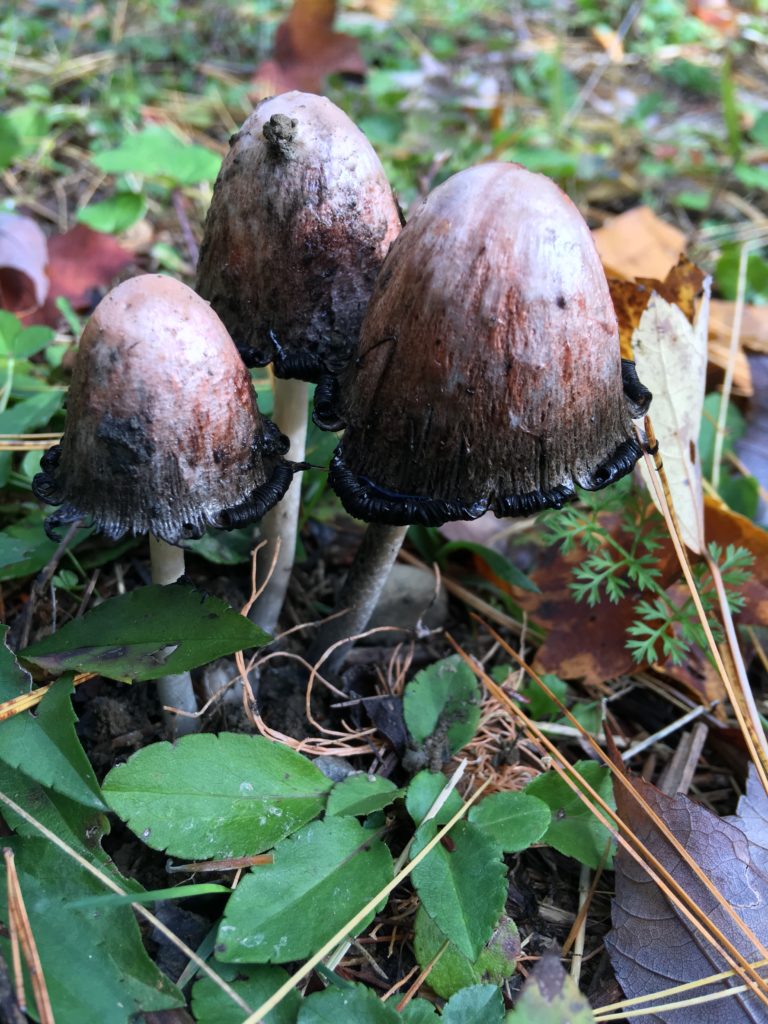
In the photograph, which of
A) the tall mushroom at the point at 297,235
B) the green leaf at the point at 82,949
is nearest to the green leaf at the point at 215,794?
the green leaf at the point at 82,949

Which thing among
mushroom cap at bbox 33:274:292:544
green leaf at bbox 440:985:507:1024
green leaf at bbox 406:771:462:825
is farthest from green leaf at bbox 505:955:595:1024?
mushroom cap at bbox 33:274:292:544

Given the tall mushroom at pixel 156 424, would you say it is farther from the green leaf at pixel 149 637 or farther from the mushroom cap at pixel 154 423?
the green leaf at pixel 149 637

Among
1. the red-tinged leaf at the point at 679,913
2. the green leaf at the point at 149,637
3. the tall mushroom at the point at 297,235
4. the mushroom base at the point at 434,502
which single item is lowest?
the red-tinged leaf at the point at 679,913

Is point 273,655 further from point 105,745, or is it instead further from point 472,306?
point 472,306

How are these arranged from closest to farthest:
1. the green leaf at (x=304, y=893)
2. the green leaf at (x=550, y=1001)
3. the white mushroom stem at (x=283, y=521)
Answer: the green leaf at (x=550, y=1001) < the green leaf at (x=304, y=893) < the white mushroom stem at (x=283, y=521)

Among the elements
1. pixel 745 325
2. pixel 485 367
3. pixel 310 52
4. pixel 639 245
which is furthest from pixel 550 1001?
pixel 310 52

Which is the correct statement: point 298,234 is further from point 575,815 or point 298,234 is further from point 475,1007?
point 475,1007
